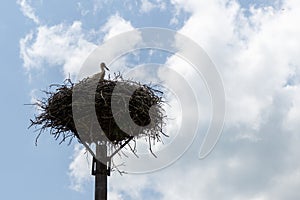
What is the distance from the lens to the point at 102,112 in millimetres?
6434

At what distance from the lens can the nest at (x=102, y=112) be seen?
21.0ft

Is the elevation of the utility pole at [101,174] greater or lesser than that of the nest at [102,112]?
lesser

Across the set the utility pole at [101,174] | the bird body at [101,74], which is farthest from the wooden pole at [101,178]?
the bird body at [101,74]

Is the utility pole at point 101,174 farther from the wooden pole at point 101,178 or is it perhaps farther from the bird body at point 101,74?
the bird body at point 101,74

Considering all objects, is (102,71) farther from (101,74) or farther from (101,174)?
(101,174)

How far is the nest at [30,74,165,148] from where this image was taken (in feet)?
21.0

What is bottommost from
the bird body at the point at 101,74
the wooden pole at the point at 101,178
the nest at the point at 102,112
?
the wooden pole at the point at 101,178

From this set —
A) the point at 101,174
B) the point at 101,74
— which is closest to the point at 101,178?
the point at 101,174

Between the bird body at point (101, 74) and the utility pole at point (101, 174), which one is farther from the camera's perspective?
the bird body at point (101, 74)

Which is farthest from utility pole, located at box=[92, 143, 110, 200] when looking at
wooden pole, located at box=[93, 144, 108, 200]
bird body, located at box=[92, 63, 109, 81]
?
bird body, located at box=[92, 63, 109, 81]

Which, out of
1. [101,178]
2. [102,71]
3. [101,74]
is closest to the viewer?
[101,178]

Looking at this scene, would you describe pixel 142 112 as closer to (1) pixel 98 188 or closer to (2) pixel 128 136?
(2) pixel 128 136

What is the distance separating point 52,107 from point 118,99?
35.7 inches

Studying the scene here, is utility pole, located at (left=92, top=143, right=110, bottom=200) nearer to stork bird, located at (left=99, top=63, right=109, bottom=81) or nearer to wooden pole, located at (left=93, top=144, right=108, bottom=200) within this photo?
wooden pole, located at (left=93, top=144, right=108, bottom=200)
